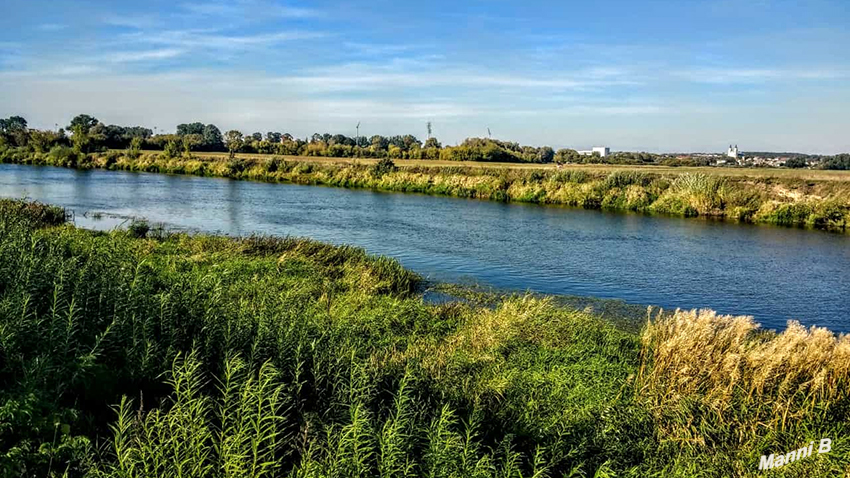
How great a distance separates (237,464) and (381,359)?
14.4 feet

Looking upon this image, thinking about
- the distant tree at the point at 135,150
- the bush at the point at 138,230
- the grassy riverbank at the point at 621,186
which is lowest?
the bush at the point at 138,230

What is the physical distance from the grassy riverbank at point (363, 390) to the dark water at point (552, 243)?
318 inches

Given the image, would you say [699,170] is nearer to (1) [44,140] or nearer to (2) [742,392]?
(2) [742,392]

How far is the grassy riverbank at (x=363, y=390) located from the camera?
493cm

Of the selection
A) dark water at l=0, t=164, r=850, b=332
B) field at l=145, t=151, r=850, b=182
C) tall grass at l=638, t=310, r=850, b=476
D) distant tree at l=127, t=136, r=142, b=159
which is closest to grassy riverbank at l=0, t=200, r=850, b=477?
tall grass at l=638, t=310, r=850, b=476

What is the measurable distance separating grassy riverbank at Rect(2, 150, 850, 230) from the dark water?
4.05 metres

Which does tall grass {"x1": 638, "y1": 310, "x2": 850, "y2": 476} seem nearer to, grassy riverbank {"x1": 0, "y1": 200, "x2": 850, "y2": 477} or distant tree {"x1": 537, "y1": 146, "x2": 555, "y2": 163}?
grassy riverbank {"x1": 0, "y1": 200, "x2": 850, "y2": 477}

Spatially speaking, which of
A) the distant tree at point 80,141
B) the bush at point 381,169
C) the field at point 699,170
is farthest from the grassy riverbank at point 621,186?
the distant tree at point 80,141

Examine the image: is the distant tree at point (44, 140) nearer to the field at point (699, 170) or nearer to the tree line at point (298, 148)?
the tree line at point (298, 148)

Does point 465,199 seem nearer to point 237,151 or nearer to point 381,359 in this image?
point 381,359

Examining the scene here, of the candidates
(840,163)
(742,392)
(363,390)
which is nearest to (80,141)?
(363,390)

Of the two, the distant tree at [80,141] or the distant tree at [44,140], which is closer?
the distant tree at [80,141]

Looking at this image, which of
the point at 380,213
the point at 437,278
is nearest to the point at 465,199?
the point at 380,213

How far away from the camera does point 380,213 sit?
122ft
